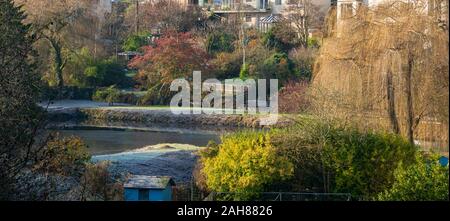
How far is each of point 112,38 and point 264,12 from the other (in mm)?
8111

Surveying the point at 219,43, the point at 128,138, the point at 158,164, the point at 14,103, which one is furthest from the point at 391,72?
the point at 219,43

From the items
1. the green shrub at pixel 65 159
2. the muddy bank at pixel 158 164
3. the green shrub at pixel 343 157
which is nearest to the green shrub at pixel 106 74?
the muddy bank at pixel 158 164

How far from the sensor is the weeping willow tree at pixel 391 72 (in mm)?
10750

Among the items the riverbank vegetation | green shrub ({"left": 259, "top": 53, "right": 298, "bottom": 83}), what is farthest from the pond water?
the riverbank vegetation

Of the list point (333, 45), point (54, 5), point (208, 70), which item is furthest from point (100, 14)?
point (333, 45)

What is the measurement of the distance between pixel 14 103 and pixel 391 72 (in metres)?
6.62

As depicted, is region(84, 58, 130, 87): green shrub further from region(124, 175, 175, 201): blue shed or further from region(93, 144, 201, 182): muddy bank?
region(124, 175, 175, 201): blue shed

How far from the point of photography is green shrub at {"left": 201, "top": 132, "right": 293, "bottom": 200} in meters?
9.00

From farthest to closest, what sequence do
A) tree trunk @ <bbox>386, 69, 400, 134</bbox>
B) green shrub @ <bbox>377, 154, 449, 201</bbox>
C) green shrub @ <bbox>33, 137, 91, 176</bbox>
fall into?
tree trunk @ <bbox>386, 69, 400, 134</bbox> → green shrub @ <bbox>33, 137, 91, 176</bbox> → green shrub @ <bbox>377, 154, 449, 201</bbox>

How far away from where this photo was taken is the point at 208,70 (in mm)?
25953

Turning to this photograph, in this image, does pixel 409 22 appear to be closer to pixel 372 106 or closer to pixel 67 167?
pixel 372 106

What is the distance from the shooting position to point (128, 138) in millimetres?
19219

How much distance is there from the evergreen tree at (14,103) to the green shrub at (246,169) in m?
2.57

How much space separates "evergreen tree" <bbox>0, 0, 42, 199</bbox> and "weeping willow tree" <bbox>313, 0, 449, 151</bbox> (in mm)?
4317
